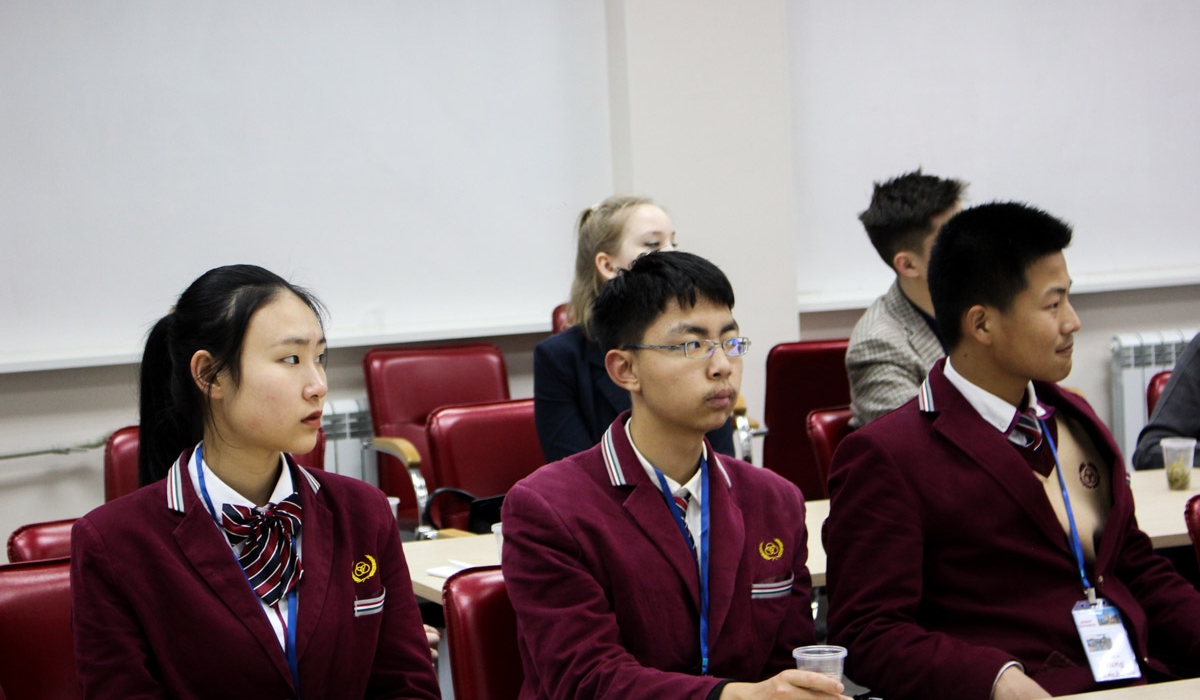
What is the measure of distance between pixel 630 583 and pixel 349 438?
10.2 ft

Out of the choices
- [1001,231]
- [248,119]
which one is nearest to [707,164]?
[248,119]

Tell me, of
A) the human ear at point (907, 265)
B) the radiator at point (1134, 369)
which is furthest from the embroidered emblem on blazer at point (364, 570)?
the radiator at point (1134, 369)

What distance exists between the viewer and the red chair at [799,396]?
13.2 feet

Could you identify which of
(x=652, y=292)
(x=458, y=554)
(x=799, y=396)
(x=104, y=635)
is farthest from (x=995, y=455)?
(x=799, y=396)

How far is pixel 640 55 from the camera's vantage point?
475 cm

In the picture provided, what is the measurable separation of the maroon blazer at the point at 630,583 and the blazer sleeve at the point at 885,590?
95 mm

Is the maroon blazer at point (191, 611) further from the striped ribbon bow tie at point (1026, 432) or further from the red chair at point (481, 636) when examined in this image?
the striped ribbon bow tie at point (1026, 432)

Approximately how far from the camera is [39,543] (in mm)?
2340

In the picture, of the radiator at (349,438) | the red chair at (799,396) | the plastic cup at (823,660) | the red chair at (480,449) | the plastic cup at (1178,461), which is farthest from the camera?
the radiator at (349,438)

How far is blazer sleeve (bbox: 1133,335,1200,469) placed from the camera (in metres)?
2.95

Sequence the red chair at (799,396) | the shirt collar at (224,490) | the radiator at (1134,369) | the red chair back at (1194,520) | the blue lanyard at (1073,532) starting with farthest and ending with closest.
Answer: the radiator at (1134,369), the red chair at (799,396), the red chair back at (1194,520), the blue lanyard at (1073,532), the shirt collar at (224,490)

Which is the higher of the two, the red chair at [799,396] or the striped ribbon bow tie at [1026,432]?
the striped ribbon bow tie at [1026,432]

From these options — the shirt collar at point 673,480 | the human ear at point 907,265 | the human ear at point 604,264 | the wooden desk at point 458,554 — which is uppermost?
the human ear at point 604,264

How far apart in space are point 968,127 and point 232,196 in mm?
3180
